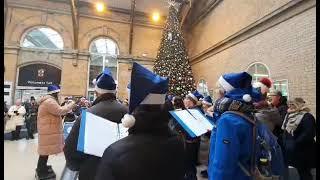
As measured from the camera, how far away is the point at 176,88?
6.02m

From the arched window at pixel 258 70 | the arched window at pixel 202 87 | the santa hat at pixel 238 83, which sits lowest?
the santa hat at pixel 238 83

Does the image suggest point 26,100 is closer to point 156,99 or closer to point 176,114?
point 156,99

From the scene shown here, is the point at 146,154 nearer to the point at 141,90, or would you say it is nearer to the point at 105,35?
the point at 141,90

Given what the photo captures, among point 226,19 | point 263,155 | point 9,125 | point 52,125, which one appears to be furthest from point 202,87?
point 9,125

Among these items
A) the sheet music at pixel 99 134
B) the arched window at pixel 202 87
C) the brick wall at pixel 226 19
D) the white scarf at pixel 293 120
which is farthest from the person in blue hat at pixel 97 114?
the arched window at pixel 202 87

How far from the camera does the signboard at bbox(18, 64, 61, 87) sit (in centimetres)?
93

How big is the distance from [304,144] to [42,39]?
99.6 inches

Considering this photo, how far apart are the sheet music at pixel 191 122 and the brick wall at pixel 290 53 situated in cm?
220

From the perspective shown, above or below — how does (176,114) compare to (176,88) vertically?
below

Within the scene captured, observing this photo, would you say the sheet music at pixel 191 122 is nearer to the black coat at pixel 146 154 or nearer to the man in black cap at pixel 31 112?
the black coat at pixel 146 154

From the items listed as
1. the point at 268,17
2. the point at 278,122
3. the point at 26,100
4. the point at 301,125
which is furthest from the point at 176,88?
the point at 26,100

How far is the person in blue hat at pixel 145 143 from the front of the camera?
79 cm

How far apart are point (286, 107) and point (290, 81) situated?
64.5 inches

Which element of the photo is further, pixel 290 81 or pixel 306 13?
pixel 290 81
